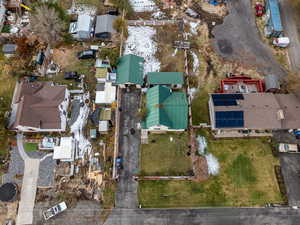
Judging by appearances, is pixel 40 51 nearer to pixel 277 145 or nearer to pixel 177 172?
pixel 177 172

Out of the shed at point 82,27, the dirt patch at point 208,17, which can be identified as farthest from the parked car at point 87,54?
the dirt patch at point 208,17

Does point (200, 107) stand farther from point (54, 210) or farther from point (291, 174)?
point (54, 210)

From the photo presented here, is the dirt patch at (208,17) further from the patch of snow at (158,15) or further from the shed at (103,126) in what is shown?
the shed at (103,126)

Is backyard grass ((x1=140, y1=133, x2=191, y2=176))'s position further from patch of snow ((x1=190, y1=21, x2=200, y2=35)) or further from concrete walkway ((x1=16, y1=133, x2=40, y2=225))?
patch of snow ((x1=190, y1=21, x2=200, y2=35))

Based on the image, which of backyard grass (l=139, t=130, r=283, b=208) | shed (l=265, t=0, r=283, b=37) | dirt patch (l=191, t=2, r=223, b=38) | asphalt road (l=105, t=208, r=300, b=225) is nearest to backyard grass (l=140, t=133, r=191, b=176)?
backyard grass (l=139, t=130, r=283, b=208)

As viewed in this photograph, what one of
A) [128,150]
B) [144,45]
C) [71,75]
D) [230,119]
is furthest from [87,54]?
[230,119]
